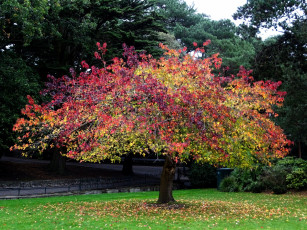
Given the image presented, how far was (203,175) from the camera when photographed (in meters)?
23.9

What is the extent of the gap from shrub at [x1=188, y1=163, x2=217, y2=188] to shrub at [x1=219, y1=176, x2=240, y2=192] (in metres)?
2.96

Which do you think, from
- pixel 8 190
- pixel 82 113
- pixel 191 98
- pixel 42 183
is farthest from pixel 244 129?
pixel 42 183

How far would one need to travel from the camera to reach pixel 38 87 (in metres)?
20.4

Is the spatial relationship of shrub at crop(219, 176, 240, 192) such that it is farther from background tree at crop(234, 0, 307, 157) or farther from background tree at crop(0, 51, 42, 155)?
background tree at crop(0, 51, 42, 155)

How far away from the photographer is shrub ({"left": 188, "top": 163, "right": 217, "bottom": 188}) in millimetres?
23875

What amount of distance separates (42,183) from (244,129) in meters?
15.2

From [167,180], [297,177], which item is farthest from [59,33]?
[297,177]

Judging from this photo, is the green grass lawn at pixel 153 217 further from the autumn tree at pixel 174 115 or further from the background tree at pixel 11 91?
the background tree at pixel 11 91

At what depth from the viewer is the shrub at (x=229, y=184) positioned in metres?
20.3

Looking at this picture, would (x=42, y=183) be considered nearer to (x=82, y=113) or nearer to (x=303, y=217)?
(x=82, y=113)

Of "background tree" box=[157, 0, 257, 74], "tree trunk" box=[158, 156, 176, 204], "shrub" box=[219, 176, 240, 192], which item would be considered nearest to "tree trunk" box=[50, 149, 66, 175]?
"shrub" box=[219, 176, 240, 192]

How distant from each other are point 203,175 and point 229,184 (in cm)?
336

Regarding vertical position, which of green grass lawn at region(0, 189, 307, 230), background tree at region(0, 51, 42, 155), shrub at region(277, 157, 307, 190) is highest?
background tree at region(0, 51, 42, 155)

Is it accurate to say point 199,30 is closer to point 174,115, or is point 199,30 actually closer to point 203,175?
point 203,175
